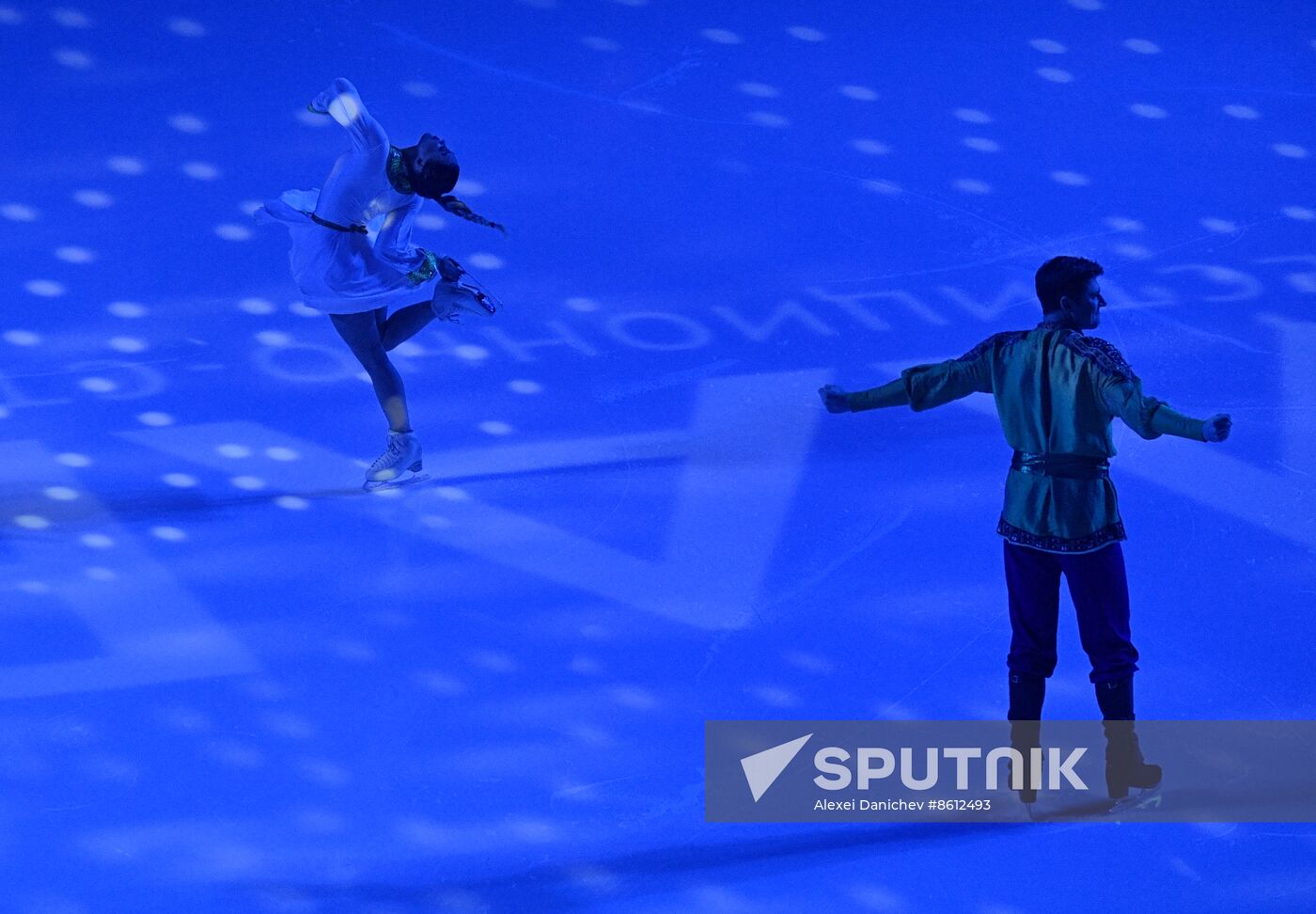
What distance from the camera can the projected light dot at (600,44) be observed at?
190 inches

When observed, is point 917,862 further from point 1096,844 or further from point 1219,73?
point 1219,73

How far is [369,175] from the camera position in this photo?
418cm

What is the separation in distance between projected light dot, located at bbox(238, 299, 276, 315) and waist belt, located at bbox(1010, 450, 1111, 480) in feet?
7.26

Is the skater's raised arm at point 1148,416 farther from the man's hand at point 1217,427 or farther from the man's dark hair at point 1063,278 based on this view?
the man's dark hair at point 1063,278

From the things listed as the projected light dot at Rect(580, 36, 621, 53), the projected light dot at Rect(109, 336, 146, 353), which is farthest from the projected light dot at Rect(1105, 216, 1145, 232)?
the projected light dot at Rect(109, 336, 146, 353)

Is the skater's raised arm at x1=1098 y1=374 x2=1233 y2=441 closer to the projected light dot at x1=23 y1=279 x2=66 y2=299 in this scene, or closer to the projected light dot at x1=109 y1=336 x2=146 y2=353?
the projected light dot at x1=109 y1=336 x2=146 y2=353

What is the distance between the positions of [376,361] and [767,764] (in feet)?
5.01

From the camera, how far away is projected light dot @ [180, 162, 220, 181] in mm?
4730

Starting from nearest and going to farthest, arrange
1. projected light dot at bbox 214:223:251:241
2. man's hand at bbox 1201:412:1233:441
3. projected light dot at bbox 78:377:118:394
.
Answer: man's hand at bbox 1201:412:1233:441
projected light dot at bbox 78:377:118:394
projected light dot at bbox 214:223:251:241

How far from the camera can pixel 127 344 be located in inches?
183

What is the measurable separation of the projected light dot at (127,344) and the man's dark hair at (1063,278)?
2.49 meters

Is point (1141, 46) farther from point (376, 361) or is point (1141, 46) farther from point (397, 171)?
point (376, 361)

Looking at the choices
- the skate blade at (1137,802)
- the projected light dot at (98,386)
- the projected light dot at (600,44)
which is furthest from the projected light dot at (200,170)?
the skate blade at (1137,802)

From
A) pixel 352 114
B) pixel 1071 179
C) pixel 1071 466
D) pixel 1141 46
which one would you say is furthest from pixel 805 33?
pixel 1071 466
